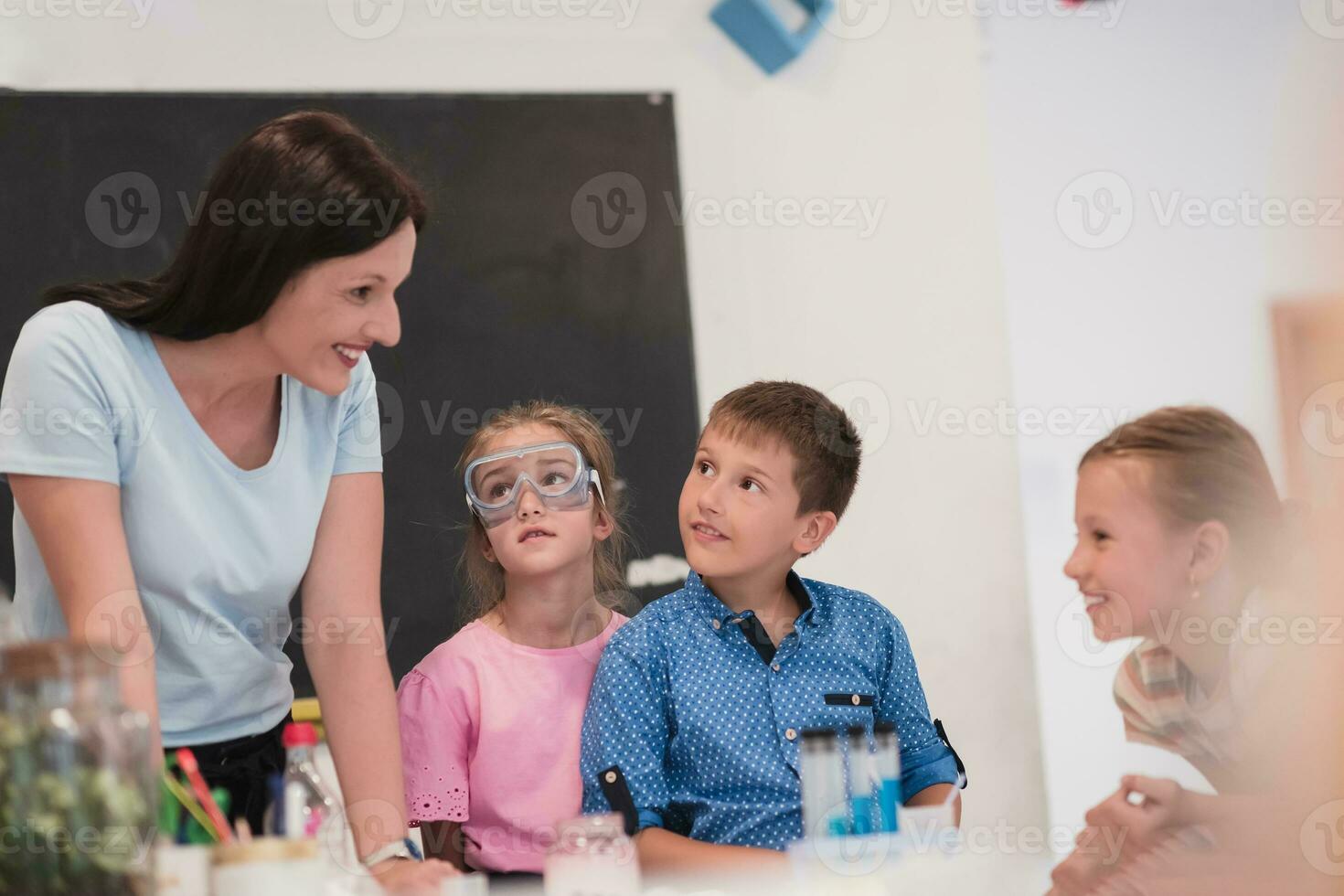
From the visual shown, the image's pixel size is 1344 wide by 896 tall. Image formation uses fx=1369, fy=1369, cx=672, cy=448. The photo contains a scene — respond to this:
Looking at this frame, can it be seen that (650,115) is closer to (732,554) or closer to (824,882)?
(732,554)

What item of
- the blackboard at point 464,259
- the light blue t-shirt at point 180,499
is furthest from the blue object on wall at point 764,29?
the light blue t-shirt at point 180,499

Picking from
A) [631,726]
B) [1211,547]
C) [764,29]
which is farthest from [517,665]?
[764,29]

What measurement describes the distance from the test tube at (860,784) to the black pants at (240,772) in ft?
2.70

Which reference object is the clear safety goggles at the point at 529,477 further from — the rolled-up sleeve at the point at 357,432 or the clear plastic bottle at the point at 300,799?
the clear plastic bottle at the point at 300,799

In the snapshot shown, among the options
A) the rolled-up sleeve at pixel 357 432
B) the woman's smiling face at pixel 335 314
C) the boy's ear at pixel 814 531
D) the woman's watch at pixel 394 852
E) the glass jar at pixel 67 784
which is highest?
the woman's smiling face at pixel 335 314

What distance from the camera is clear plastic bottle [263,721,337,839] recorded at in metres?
1.24

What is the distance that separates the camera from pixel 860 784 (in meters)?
1.54

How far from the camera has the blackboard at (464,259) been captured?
2.74 meters

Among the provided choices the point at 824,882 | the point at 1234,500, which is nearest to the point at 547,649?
the point at 824,882

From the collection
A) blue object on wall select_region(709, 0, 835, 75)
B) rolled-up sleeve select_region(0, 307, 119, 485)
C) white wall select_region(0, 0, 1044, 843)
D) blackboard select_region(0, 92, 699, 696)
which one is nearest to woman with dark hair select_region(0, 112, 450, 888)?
rolled-up sleeve select_region(0, 307, 119, 485)

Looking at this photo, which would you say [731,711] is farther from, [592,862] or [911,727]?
[592,862]

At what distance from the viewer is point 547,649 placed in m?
2.23

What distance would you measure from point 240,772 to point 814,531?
3.11ft

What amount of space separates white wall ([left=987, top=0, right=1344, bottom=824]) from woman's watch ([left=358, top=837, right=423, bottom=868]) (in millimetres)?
2028
